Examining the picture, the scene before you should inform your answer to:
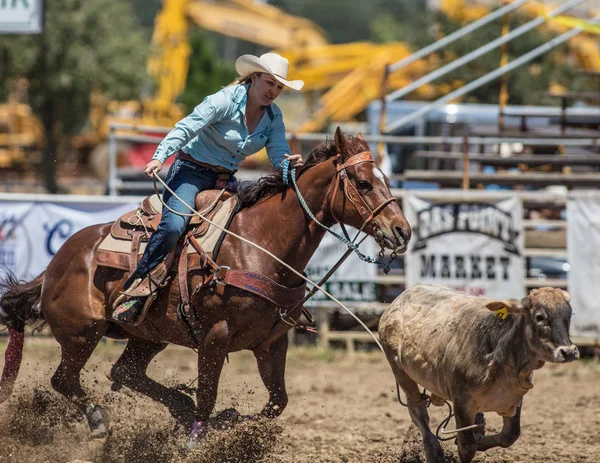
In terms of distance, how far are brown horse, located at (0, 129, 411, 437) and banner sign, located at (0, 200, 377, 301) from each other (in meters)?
4.28

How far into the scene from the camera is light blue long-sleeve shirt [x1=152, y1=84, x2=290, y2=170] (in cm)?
534

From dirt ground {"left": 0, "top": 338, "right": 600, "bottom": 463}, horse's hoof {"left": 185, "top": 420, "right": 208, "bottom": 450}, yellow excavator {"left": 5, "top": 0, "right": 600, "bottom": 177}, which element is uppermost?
yellow excavator {"left": 5, "top": 0, "right": 600, "bottom": 177}

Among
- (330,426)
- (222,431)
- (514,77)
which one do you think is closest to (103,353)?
(330,426)

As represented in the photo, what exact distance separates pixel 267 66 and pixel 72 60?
20.8m

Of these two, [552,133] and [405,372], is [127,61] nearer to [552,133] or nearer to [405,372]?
[552,133]

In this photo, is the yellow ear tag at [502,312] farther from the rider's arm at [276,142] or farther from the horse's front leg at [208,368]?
the rider's arm at [276,142]

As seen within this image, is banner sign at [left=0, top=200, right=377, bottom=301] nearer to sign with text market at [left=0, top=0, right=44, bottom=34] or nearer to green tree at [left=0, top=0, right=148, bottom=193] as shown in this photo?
sign with text market at [left=0, top=0, right=44, bottom=34]

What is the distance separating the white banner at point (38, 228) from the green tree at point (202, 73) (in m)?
18.4

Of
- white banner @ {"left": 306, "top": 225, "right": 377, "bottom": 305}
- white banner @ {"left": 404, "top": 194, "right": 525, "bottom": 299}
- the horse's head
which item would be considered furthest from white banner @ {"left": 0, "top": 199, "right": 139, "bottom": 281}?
the horse's head

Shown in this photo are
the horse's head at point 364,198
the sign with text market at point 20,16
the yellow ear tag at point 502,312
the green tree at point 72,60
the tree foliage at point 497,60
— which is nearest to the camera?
the yellow ear tag at point 502,312

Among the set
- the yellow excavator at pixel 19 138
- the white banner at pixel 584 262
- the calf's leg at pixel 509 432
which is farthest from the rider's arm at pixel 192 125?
the yellow excavator at pixel 19 138

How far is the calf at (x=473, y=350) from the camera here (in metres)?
4.64

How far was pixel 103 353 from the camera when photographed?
10.0 meters

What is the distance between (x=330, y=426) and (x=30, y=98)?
2043cm
